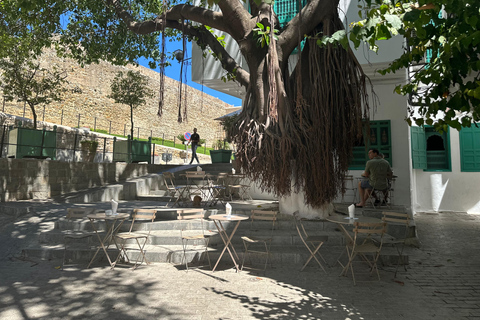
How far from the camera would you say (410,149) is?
30.7ft

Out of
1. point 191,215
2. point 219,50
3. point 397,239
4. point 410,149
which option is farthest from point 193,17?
point 410,149

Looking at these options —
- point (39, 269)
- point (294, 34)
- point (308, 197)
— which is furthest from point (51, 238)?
point (294, 34)

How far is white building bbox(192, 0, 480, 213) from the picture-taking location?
338 inches

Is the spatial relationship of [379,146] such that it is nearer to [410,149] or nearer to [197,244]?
[410,149]

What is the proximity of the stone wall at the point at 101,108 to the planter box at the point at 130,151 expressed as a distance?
338 inches

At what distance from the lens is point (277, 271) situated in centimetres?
451

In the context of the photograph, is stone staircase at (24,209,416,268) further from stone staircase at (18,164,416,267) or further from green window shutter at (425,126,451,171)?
green window shutter at (425,126,451,171)

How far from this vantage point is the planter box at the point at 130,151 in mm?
11578

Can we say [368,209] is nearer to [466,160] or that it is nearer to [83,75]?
[466,160]

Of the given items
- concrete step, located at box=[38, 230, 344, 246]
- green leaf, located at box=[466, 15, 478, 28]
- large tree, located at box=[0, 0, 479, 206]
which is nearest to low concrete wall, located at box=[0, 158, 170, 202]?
concrete step, located at box=[38, 230, 344, 246]

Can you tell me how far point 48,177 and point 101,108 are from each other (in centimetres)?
1976

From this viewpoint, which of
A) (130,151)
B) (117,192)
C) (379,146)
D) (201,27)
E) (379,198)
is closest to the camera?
(201,27)

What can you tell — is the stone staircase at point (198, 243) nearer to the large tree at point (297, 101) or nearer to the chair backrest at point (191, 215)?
the chair backrest at point (191, 215)

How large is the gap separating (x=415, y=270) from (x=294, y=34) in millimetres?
4019
